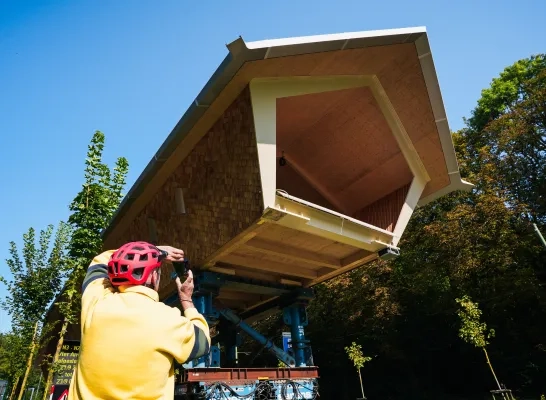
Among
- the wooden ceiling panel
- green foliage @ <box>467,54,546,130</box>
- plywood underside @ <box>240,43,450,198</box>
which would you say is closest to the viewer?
plywood underside @ <box>240,43,450,198</box>

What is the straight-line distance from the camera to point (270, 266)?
13.0 m

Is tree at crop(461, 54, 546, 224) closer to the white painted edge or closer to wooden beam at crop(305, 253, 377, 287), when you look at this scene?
wooden beam at crop(305, 253, 377, 287)

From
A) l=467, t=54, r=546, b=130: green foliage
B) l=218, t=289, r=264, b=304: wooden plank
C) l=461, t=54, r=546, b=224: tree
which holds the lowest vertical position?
l=218, t=289, r=264, b=304: wooden plank

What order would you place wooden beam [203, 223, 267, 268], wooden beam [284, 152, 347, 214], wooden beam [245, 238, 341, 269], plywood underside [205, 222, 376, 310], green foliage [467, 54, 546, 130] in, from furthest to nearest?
green foliage [467, 54, 546, 130]
wooden beam [284, 152, 347, 214]
wooden beam [245, 238, 341, 269]
plywood underside [205, 222, 376, 310]
wooden beam [203, 223, 267, 268]

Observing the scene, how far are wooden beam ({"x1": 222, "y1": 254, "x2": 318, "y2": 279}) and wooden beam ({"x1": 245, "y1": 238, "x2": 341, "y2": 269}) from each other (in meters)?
0.86

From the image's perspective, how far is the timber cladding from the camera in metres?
9.42

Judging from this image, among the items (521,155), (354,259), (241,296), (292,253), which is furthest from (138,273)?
(521,155)

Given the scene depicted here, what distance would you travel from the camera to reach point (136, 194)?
1152 centimetres

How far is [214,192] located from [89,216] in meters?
3.39

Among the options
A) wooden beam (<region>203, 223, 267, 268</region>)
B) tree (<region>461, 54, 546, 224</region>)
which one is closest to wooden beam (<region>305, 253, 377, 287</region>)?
wooden beam (<region>203, 223, 267, 268</region>)

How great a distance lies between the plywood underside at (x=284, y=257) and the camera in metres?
10.5

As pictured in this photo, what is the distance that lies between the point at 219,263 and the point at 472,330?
11284 mm

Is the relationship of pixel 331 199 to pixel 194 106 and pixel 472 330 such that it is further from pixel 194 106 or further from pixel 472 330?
pixel 472 330

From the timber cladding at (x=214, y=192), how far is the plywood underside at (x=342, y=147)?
2.36 metres
